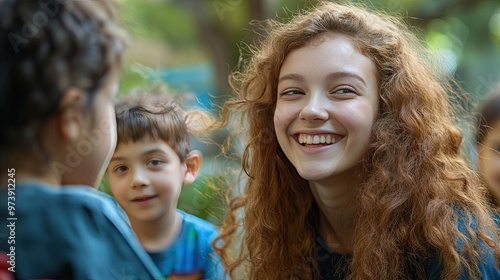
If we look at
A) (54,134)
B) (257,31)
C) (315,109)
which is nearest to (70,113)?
(54,134)

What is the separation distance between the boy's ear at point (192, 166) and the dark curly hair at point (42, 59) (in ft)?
2.96

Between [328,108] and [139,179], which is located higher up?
[328,108]

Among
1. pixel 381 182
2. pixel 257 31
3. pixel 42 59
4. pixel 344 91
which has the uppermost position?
pixel 257 31

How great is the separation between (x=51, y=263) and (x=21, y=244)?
0.19 ft

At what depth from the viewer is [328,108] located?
175 centimetres

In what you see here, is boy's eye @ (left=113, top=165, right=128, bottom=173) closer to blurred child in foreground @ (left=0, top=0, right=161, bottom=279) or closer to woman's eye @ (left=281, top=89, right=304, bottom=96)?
woman's eye @ (left=281, top=89, right=304, bottom=96)

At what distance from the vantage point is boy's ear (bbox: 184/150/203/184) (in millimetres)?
1922

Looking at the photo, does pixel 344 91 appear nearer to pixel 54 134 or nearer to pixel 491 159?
pixel 491 159

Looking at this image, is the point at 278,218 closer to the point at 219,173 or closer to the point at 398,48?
the point at 219,173

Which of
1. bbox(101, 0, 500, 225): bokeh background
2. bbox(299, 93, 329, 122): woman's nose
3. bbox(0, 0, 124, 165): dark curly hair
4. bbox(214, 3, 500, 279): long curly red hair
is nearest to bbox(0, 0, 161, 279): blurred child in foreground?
bbox(0, 0, 124, 165): dark curly hair

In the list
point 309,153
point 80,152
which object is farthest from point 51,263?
point 309,153

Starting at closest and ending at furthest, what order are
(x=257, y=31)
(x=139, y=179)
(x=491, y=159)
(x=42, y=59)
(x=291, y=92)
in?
(x=42, y=59), (x=139, y=179), (x=291, y=92), (x=491, y=159), (x=257, y=31)

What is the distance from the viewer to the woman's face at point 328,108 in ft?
5.77

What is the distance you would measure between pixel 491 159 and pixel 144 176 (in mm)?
1125
